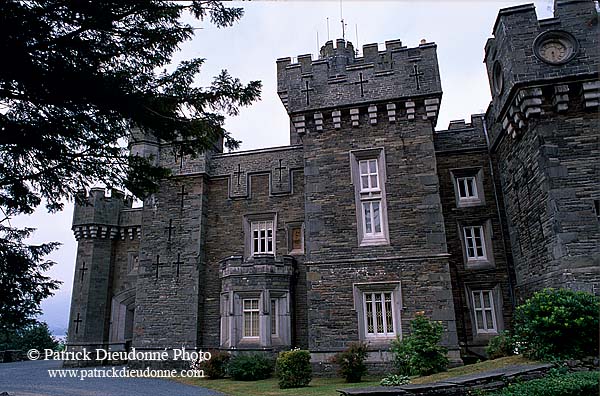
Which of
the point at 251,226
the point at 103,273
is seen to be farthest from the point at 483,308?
the point at 103,273

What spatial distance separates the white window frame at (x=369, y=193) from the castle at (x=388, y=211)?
5 cm

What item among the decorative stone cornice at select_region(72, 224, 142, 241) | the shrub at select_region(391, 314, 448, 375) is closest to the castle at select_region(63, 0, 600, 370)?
the shrub at select_region(391, 314, 448, 375)

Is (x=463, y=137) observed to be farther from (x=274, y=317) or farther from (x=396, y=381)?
(x=396, y=381)

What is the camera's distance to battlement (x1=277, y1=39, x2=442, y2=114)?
14.9m

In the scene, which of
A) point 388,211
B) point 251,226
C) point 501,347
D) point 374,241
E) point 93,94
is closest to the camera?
point 93,94

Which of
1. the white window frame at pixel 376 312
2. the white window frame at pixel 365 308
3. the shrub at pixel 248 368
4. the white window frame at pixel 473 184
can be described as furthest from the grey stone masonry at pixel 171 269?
the white window frame at pixel 473 184

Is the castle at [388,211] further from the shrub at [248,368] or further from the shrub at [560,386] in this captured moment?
the shrub at [560,386]

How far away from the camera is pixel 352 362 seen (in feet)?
40.2

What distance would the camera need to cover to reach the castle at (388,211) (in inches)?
481

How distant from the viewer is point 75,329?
2220 cm

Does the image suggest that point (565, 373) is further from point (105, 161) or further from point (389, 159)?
point (105, 161)

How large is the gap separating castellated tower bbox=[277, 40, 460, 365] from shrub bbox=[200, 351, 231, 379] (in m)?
3.53

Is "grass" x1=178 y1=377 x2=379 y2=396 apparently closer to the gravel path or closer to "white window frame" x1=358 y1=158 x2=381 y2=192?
the gravel path

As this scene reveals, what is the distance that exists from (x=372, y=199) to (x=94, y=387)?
10217 millimetres
